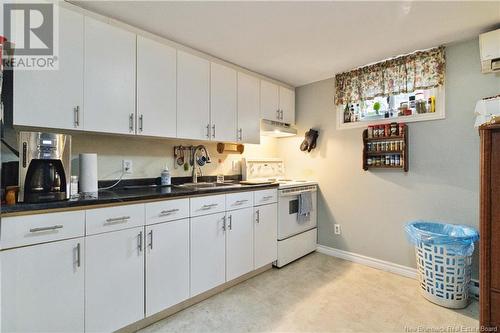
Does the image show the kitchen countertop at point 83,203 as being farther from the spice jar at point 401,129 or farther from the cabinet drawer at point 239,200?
the spice jar at point 401,129

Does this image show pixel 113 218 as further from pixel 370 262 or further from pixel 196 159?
pixel 370 262

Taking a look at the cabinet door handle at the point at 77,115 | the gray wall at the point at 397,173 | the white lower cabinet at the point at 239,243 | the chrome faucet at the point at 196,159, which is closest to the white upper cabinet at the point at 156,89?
the cabinet door handle at the point at 77,115

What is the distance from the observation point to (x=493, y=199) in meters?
1.41

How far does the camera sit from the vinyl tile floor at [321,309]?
5.77 ft

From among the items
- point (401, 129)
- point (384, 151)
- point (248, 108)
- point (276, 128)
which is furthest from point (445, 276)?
point (248, 108)

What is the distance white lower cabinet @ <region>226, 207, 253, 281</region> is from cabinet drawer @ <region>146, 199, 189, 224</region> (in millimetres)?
469

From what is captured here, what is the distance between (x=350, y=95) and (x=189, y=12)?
205 centimetres

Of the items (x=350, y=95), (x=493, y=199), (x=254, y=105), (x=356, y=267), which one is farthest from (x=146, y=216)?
(x=350, y=95)

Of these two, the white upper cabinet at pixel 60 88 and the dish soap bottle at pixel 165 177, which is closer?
the white upper cabinet at pixel 60 88

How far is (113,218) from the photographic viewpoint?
1565 millimetres

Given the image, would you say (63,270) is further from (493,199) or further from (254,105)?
(493,199)

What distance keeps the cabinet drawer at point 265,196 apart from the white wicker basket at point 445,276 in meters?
1.41

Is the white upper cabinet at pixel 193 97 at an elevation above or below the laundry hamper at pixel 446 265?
above

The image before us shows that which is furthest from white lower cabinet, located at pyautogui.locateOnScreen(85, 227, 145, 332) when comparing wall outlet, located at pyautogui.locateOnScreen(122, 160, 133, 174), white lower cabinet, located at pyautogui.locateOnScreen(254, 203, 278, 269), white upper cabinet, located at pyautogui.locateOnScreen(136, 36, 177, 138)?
white lower cabinet, located at pyautogui.locateOnScreen(254, 203, 278, 269)
